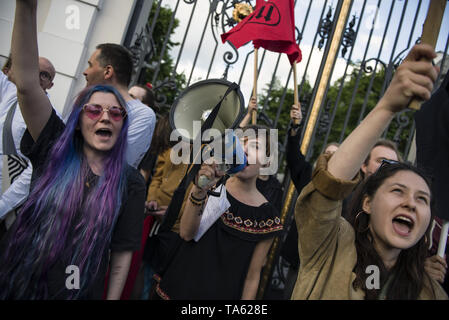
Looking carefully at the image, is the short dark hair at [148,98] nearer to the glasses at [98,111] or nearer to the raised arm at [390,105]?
the glasses at [98,111]

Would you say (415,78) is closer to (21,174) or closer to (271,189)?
(21,174)

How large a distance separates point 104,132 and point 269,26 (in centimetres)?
151

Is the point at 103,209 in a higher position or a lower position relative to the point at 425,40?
lower

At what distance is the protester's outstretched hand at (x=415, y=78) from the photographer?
0.92 meters

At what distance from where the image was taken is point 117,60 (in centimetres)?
254

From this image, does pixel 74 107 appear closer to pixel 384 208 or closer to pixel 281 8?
A: pixel 384 208

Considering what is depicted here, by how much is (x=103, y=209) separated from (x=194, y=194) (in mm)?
396

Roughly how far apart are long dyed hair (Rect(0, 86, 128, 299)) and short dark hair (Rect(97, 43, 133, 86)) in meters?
0.99

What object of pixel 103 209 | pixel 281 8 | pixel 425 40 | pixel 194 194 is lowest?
pixel 103 209

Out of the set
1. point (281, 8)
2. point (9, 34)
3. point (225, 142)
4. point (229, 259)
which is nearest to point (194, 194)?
point (225, 142)

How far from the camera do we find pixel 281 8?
8.66 feet

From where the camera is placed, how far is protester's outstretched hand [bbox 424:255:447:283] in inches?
53.7
